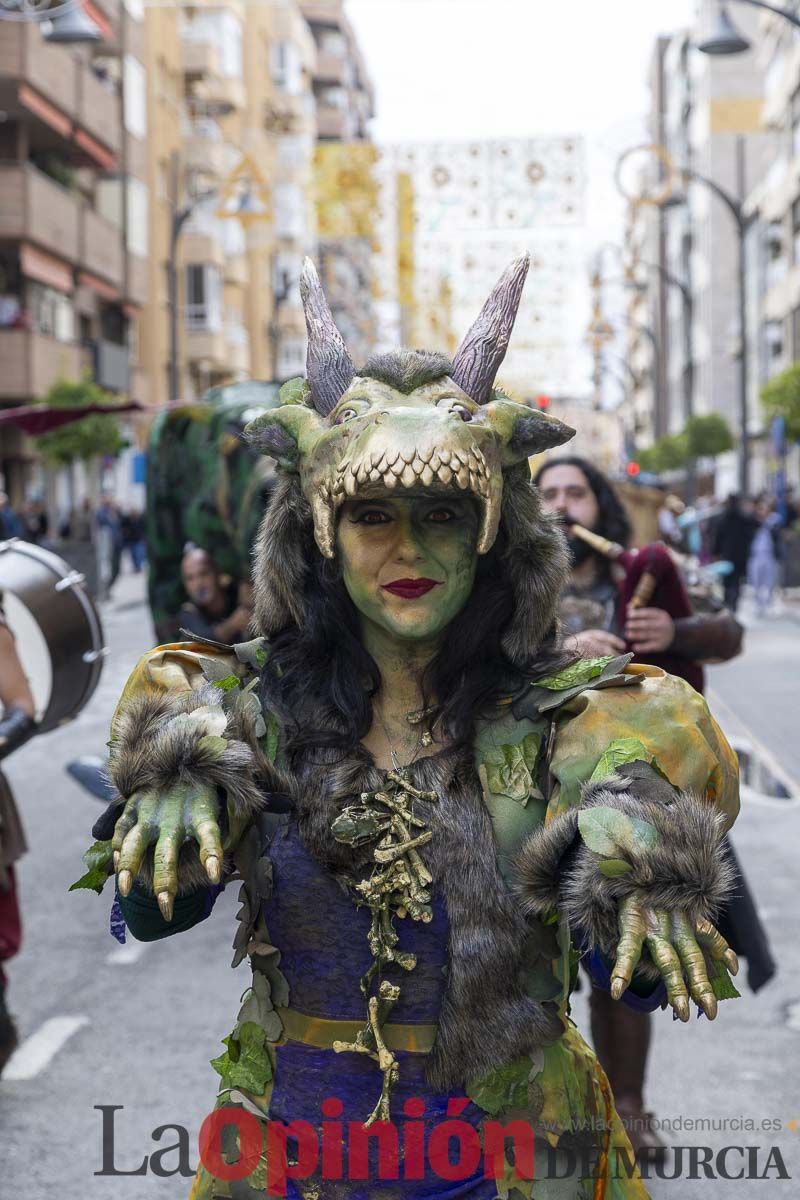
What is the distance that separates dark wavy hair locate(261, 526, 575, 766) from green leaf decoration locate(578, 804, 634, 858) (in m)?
0.37

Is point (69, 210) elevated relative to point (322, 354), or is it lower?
elevated

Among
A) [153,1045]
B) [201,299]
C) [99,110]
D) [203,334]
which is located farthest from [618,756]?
[201,299]

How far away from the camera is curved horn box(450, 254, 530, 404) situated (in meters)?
2.58

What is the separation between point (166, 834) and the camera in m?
2.19

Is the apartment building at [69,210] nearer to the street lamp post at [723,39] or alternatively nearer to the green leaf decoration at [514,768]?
the street lamp post at [723,39]

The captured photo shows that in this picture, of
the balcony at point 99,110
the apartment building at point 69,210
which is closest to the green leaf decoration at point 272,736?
the apartment building at point 69,210

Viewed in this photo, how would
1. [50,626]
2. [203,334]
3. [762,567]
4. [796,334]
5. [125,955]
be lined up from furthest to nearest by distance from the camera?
[203,334]
[796,334]
[762,567]
[125,955]
[50,626]

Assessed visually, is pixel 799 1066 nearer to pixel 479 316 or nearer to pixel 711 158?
pixel 479 316

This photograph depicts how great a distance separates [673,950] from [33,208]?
1279 inches

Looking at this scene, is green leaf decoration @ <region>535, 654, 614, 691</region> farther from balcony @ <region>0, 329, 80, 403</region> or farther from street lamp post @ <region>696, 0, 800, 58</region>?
balcony @ <region>0, 329, 80, 403</region>

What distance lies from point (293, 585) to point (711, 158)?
215 feet

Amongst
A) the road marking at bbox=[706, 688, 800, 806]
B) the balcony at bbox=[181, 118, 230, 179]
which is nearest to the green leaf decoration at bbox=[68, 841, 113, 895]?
the road marking at bbox=[706, 688, 800, 806]

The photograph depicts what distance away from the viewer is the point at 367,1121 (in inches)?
95.7

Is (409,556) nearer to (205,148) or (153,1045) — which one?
(153,1045)
